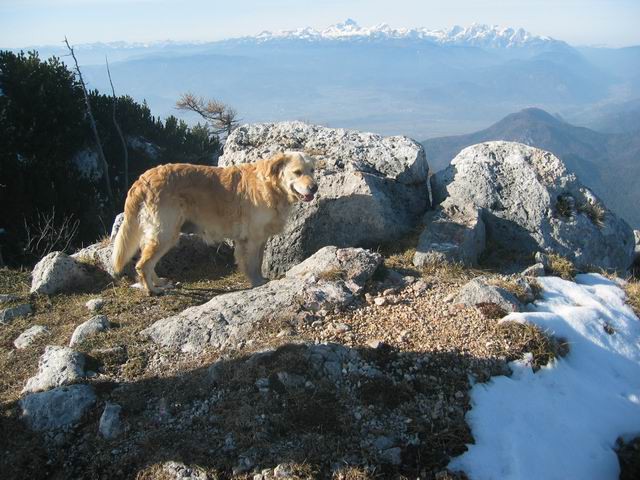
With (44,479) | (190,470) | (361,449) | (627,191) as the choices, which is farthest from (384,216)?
(627,191)

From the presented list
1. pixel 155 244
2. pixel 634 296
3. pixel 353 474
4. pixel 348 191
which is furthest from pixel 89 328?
Result: pixel 634 296

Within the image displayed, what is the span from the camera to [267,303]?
266 inches

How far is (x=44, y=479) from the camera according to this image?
4352mm

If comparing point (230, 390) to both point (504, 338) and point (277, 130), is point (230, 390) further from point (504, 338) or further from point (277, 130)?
point (277, 130)

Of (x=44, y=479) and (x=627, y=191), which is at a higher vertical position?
(x=44, y=479)

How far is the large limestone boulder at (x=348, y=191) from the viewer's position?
30.6 ft

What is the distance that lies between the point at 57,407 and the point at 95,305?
3.03m

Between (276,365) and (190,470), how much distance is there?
1471 millimetres

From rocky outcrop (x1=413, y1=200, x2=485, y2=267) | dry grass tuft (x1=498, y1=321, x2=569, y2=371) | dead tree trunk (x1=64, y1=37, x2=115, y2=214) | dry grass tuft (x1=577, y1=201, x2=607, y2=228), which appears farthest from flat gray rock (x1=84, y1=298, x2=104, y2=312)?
dead tree trunk (x1=64, y1=37, x2=115, y2=214)

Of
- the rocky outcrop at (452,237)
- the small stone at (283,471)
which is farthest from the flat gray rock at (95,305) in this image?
the rocky outcrop at (452,237)

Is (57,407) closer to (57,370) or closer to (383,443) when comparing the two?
(57,370)

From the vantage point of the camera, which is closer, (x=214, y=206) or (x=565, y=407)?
(x=565, y=407)

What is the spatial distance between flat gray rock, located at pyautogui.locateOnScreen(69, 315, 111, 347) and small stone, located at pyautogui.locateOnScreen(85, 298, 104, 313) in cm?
77

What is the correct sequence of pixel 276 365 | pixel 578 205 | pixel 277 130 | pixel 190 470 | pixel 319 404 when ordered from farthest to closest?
pixel 277 130 < pixel 578 205 < pixel 276 365 < pixel 319 404 < pixel 190 470
